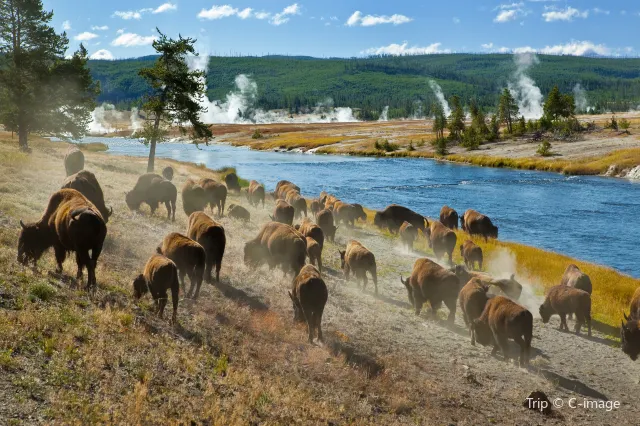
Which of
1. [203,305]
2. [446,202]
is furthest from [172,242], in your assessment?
[446,202]

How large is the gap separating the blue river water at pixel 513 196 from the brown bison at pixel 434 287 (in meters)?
13.3

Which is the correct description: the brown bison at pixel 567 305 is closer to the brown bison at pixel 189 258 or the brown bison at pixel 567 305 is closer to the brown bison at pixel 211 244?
the brown bison at pixel 211 244

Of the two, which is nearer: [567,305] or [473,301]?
[473,301]

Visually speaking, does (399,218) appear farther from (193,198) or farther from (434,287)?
(434,287)

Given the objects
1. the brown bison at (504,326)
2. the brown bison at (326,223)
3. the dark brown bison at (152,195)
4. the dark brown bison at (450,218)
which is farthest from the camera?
the dark brown bison at (450,218)

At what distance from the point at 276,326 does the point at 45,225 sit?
5.22 meters

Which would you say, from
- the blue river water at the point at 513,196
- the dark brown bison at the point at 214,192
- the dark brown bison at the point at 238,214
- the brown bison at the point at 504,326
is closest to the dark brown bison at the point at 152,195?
the dark brown bison at the point at 214,192

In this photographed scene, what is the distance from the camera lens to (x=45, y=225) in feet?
34.2

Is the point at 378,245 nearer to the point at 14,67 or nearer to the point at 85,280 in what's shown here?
the point at 85,280

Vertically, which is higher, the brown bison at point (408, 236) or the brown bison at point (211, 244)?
the brown bison at point (211, 244)

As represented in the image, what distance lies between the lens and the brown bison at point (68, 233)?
9555 millimetres

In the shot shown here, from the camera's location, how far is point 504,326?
10.8 metres

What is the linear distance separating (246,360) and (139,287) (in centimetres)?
282

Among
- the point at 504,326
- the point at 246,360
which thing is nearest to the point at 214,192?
the point at 246,360
